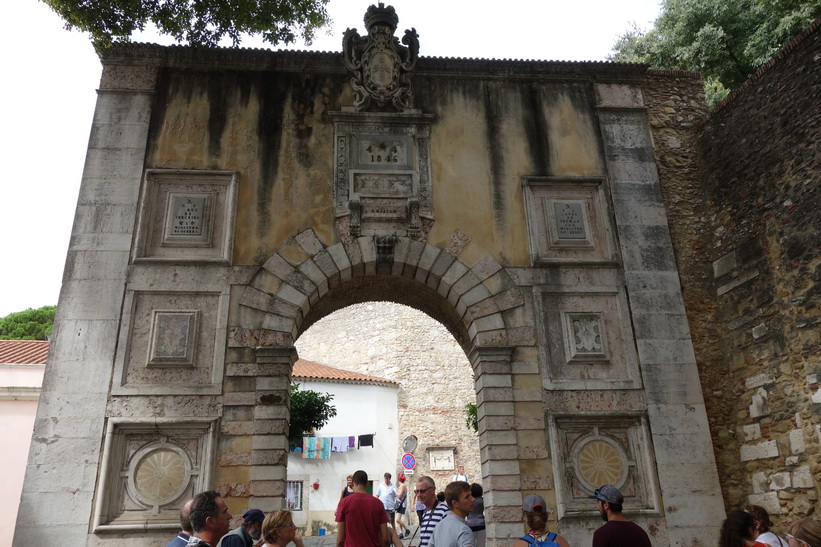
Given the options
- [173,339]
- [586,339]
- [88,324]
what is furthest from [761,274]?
[88,324]

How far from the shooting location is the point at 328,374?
22172mm

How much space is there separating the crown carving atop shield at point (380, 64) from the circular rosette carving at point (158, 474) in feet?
16.4

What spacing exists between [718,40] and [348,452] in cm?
1632

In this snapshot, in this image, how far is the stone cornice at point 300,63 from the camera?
8.69 meters

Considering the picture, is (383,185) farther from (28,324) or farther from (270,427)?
(28,324)

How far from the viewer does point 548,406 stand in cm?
746

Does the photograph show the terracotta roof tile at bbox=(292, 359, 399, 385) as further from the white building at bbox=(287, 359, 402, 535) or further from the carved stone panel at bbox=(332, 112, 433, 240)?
the carved stone panel at bbox=(332, 112, 433, 240)

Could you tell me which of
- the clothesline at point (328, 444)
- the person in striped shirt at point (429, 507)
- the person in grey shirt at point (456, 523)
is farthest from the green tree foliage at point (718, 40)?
the clothesline at point (328, 444)

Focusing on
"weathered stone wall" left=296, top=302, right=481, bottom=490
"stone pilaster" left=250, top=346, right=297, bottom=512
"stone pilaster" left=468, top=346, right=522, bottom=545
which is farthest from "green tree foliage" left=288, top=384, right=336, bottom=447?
"stone pilaster" left=468, top=346, right=522, bottom=545

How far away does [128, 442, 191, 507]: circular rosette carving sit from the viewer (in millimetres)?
6816

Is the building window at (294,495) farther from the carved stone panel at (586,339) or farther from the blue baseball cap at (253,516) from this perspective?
the blue baseball cap at (253,516)

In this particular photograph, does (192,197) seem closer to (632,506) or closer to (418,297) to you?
(418,297)

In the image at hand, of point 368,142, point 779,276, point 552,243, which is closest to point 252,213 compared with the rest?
point 368,142

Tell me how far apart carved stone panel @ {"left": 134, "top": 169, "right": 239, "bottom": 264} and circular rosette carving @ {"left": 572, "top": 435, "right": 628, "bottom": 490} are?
4841 millimetres
